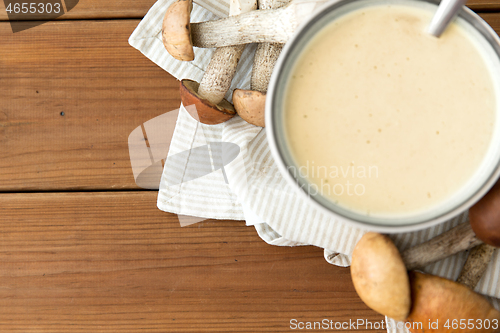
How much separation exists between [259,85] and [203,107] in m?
0.08

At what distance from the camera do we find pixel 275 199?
20.5 inches

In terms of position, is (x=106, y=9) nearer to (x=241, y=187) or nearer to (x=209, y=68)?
(x=209, y=68)

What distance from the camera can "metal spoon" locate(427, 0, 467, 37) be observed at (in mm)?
343

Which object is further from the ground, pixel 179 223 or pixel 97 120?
pixel 97 120

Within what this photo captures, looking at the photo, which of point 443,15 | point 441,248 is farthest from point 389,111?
point 441,248

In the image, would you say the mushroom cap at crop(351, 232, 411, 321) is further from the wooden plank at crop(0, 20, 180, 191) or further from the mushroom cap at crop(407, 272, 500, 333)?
the wooden plank at crop(0, 20, 180, 191)

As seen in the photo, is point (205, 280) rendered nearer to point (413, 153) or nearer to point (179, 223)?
point (179, 223)

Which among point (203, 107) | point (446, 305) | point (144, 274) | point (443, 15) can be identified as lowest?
point (144, 274)

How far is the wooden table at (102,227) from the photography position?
0.56 m

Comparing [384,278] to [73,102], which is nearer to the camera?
[384,278]

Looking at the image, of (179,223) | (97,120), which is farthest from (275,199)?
(97,120)

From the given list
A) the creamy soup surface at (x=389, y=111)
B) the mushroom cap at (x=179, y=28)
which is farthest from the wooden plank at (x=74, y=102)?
the creamy soup surface at (x=389, y=111)

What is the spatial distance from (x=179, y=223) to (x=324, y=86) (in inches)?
12.4

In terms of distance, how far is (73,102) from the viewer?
0.58 meters
